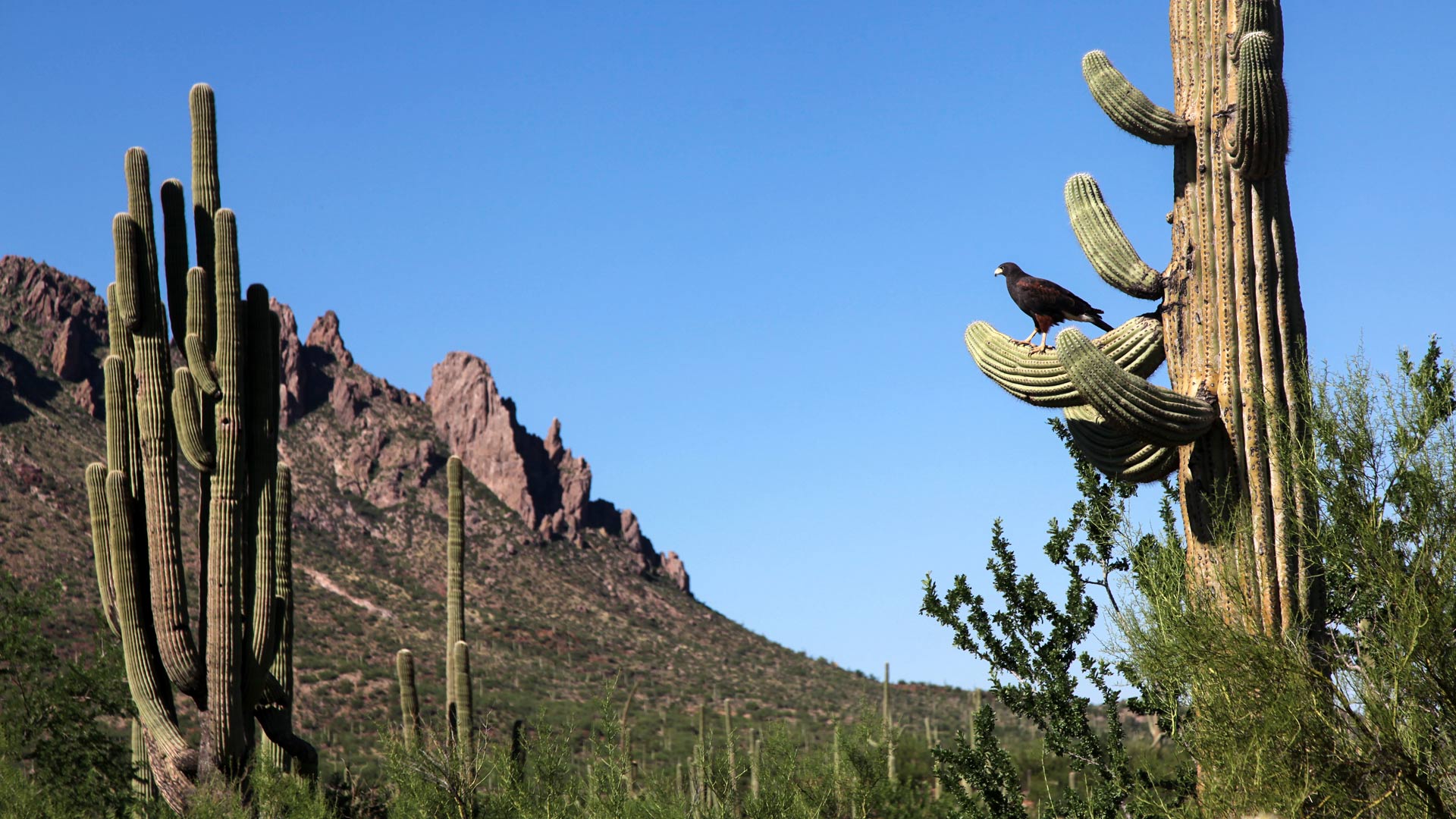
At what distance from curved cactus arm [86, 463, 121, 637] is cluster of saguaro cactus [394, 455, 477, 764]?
3.00 metres

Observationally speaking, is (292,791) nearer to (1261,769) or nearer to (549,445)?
(1261,769)

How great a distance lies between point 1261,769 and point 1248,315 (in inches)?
84.3

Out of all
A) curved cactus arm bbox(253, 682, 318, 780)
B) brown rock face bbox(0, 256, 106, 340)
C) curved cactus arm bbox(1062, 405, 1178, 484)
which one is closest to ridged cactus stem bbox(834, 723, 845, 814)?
curved cactus arm bbox(253, 682, 318, 780)

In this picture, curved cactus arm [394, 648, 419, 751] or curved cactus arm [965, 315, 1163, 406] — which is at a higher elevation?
curved cactus arm [965, 315, 1163, 406]

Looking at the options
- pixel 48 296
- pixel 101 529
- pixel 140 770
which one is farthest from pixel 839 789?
pixel 48 296

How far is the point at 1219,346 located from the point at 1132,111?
4.31 ft

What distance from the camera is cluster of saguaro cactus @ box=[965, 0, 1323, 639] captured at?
21.3ft

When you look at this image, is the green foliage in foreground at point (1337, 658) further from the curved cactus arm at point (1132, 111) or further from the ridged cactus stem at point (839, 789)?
the ridged cactus stem at point (839, 789)

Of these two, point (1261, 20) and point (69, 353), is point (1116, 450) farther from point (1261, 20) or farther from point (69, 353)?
point (69, 353)

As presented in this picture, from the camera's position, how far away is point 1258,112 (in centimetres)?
664

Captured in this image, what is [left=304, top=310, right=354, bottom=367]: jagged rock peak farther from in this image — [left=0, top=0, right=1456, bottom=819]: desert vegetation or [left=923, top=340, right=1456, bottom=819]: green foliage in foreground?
[left=923, top=340, right=1456, bottom=819]: green foliage in foreground

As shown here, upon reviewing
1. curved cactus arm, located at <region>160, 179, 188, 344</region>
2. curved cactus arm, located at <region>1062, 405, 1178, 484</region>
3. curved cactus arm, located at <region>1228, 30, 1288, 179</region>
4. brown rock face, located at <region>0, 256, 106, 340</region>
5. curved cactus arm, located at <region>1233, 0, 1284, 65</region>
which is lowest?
curved cactus arm, located at <region>1062, 405, 1178, 484</region>

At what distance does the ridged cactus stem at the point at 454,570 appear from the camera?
48.4ft

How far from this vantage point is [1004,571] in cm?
881
